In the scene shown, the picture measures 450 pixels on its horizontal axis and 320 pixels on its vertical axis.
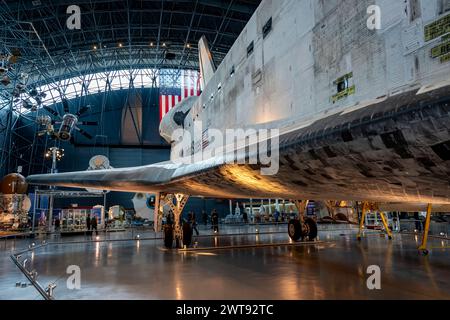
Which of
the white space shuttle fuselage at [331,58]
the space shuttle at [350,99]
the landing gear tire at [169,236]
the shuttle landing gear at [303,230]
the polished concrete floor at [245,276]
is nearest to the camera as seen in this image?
the space shuttle at [350,99]

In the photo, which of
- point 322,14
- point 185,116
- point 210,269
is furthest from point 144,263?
point 185,116

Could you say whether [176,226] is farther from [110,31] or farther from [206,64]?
[110,31]

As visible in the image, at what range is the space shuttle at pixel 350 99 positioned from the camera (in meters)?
2.01

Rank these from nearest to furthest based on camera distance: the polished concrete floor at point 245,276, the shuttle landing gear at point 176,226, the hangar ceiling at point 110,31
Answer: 1. the polished concrete floor at point 245,276
2. the shuttle landing gear at point 176,226
3. the hangar ceiling at point 110,31

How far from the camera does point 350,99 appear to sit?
2846 millimetres

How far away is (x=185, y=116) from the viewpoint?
13172mm

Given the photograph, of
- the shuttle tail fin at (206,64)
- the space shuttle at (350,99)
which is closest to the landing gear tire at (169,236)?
the space shuttle at (350,99)

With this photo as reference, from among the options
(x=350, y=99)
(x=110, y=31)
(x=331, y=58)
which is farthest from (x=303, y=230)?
(x=110, y=31)

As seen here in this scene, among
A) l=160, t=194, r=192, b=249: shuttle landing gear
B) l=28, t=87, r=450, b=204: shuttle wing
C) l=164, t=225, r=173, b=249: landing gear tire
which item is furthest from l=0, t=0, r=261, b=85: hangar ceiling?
l=28, t=87, r=450, b=204: shuttle wing

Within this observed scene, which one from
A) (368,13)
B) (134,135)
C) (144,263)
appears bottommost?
(144,263)

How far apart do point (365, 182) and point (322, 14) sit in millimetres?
1701

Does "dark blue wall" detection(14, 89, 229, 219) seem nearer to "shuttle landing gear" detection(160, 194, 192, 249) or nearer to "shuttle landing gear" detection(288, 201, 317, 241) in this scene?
"shuttle landing gear" detection(288, 201, 317, 241)

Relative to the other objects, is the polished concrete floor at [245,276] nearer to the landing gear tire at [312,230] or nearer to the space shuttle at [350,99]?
the space shuttle at [350,99]
